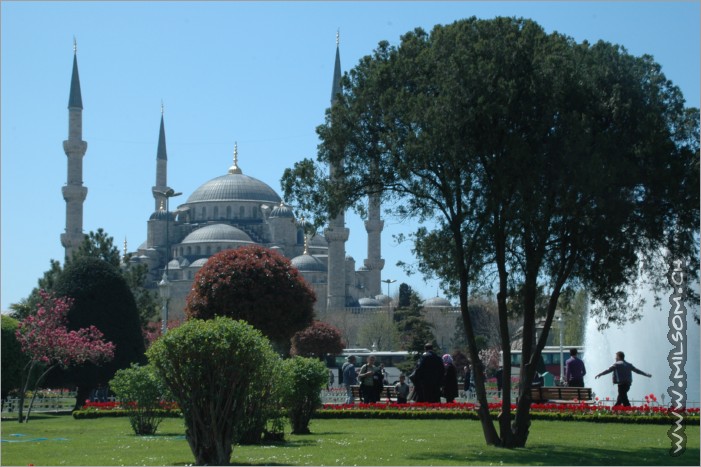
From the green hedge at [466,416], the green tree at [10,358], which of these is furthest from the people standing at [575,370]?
the green tree at [10,358]

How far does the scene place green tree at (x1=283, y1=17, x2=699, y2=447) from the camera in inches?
470

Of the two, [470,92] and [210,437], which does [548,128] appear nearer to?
[470,92]

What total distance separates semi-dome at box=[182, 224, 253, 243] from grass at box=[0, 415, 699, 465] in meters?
77.5

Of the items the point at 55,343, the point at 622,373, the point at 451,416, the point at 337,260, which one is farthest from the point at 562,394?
the point at 337,260

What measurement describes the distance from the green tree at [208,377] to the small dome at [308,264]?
80637 millimetres

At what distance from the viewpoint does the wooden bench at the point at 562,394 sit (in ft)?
66.3

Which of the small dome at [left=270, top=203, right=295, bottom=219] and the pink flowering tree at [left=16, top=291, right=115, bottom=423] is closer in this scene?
the pink flowering tree at [left=16, top=291, right=115, bottom=423]

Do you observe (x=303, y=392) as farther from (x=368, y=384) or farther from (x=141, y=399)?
(x=368, y=384)

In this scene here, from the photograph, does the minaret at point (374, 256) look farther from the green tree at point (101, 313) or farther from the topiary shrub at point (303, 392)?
the topiary shrub at point (303, 392)

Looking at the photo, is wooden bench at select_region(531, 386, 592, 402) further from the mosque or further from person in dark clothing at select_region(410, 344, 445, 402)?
the mosque

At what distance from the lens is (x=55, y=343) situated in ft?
77.0

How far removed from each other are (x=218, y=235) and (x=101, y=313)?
68703mm

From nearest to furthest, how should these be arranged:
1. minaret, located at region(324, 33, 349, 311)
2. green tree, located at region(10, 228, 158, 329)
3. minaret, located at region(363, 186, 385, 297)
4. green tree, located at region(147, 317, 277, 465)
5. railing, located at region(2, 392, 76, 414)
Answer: green tree, located at region(147, 317, 277, 465) → railing, located at region(2, 392, 76, 414) → green tree, located at region(10, 228, 158, 329) → minaret, located at region(324, 33, 349, 311) → minaret, located at region(363, 186, 385, 297)

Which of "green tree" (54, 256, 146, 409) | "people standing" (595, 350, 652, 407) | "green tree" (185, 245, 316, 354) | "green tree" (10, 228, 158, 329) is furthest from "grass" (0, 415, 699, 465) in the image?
"green tree" (10, 228, 158, 329)
